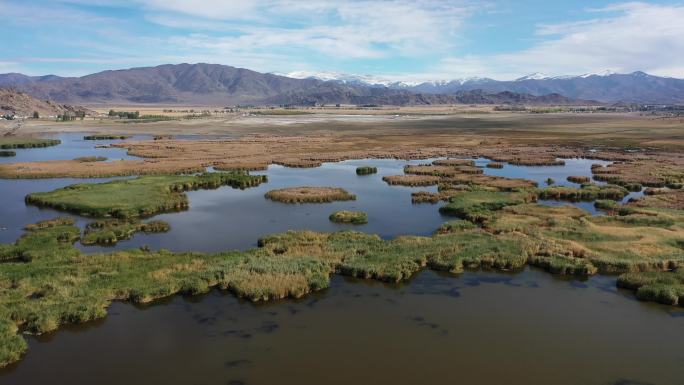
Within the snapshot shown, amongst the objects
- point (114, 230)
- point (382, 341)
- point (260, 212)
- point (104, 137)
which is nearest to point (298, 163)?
point (260, 212)

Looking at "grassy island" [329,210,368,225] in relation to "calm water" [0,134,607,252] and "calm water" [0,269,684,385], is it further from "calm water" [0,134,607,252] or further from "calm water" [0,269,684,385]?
"calm water" [0,269,684,385]

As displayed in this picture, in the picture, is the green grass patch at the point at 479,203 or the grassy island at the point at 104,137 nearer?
the green grass patch at the point at 479,203

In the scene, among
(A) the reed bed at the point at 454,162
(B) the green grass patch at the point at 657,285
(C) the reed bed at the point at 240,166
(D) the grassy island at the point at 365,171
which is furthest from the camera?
(A) the reed bed at the point at 454,162

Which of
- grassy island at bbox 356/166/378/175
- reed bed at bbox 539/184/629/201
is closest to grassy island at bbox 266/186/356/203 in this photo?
grassy island at bbox 356/166/378/175

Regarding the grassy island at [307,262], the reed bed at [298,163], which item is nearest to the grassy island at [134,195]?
the grassy island at [307,262]

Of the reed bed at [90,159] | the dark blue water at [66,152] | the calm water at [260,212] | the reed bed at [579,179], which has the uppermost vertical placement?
the reed bed at [579,179]

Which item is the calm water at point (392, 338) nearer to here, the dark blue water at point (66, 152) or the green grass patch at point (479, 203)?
the green grass patch at point (479, 203)

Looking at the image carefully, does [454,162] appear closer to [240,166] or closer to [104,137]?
[240,166]

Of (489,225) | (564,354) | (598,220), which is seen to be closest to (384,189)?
(489,225)
